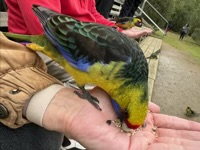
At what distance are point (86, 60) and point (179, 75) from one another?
6.45 meters

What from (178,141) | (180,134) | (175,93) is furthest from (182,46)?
(178,141)

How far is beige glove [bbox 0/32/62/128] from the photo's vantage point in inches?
44.8

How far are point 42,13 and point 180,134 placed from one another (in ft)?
2.95

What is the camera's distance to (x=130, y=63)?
1.46 m

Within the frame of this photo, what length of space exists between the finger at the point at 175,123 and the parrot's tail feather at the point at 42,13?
770 mm

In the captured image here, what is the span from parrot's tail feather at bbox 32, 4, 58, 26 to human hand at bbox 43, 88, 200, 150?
425 mm

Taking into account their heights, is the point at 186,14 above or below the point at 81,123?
below

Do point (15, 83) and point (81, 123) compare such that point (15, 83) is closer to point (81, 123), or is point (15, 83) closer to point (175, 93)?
point (81, 123)

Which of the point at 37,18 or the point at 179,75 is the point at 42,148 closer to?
the point at 37,18

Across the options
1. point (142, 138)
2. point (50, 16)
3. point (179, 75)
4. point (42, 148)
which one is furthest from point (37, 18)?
point (179, 75)

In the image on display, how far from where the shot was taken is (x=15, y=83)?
1.16m

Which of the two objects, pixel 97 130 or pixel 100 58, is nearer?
pixel 97 130

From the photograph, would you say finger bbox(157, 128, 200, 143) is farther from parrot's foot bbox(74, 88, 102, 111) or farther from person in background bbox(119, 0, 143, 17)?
person in background bbox(119, 0, 143, 17)

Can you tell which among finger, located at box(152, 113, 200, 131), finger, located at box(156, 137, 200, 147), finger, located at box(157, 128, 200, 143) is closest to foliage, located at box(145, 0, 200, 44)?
finger, located at box(152, 113, 200, 131)
